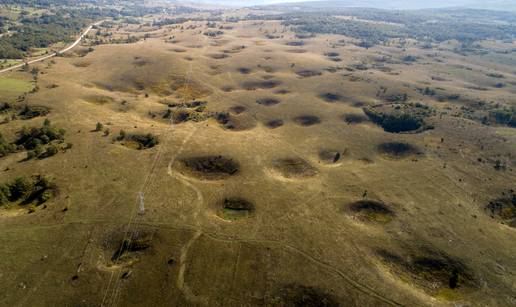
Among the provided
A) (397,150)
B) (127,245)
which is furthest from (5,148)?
(397,150)

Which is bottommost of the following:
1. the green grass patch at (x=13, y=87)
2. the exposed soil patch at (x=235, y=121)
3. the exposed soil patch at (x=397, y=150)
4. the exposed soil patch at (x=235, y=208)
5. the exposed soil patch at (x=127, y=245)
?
the exposed soil patch at (x=397, y=150)

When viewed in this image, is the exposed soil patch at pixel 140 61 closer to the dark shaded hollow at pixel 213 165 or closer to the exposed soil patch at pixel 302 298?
the dark shaded hollow at pixel 213 165

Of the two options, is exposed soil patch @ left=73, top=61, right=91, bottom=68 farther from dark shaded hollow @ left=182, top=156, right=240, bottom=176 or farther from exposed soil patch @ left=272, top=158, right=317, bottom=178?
exposed soil patch @ left=272, top=158, right=317, bottom=178

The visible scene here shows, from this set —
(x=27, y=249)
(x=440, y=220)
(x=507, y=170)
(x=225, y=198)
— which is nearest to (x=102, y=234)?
(x=27, y=249)

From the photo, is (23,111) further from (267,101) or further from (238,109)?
(267,101)

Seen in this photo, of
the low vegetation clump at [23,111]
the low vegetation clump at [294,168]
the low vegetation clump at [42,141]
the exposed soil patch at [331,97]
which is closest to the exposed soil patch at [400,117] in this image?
the exposed soil patch at [331,97]

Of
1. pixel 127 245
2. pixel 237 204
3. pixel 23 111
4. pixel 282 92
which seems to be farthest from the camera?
pixel 282 92
